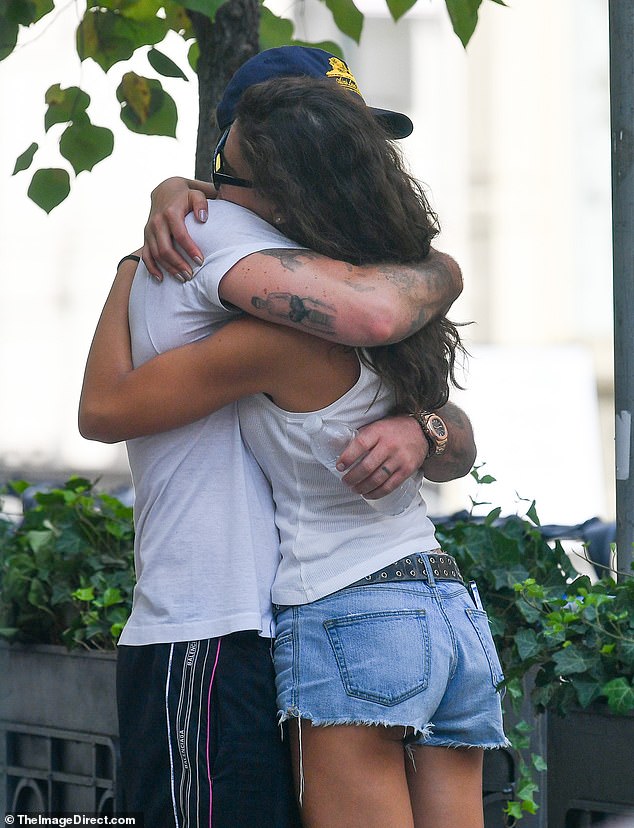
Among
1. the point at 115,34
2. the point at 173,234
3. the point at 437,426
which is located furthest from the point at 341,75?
the point at 115,34

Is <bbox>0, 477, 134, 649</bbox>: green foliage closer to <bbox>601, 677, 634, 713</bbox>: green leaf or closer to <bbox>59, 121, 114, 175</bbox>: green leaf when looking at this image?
<bbox>59, 121, 114, 175</bbox>: green leaf

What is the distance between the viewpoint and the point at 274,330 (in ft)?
4.42

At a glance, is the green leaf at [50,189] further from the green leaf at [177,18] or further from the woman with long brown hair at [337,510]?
the woman with long brown hair at [337,510]

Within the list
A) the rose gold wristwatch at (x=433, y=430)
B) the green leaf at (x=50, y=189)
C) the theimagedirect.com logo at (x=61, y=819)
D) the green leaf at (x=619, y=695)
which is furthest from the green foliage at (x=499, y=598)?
the green leaf at (x=50, y=189)

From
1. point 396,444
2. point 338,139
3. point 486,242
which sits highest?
point 486,242

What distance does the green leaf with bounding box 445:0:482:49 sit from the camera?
205 centimetres

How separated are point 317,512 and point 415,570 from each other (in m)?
0.15

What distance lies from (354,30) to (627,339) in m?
1.00

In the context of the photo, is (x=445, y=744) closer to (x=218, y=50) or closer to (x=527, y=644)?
(x=527, y=644)

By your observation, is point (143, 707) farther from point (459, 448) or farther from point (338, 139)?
point (338, 139)

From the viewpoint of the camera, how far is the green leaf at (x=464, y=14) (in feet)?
6.73

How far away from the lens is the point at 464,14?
6.76 ft

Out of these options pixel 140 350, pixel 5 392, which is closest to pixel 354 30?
pixel 140 350

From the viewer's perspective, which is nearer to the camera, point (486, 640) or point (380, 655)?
point (380, 655)
